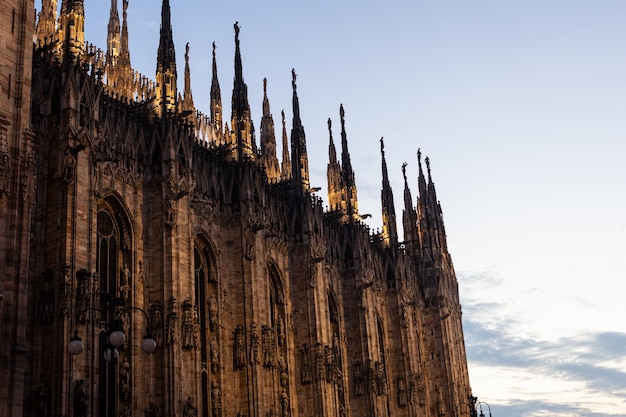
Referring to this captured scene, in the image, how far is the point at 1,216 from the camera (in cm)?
2619

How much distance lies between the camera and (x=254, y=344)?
42656 millimetres

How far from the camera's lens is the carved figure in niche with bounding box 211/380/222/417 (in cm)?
4100

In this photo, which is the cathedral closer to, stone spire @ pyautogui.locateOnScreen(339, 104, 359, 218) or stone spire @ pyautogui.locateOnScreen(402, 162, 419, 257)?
stone spire @ pyautogui.locateOnScreen(339, 104, 359, 218)

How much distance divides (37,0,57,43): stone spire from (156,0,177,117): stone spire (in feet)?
20.9

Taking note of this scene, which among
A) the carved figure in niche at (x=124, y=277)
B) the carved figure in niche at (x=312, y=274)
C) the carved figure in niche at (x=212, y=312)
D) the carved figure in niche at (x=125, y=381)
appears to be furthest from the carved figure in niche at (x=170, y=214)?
the carved figure in niche at (x=312, y=274)

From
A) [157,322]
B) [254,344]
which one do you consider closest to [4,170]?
[157,322]

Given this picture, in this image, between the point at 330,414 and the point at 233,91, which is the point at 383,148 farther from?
the point at 330,414

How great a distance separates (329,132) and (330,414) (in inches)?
878

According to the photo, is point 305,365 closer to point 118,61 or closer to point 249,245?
point 249,245

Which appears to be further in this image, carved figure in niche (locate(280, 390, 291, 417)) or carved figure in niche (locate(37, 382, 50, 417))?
carved figure in niche (locate(280, 390, 291, 417))

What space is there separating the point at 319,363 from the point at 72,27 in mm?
23353

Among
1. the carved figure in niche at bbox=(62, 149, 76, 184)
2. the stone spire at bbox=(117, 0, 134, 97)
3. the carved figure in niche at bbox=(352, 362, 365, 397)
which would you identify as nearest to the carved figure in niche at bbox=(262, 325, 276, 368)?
the carved figure in niche at bbox=(352, 362, 365, 397)

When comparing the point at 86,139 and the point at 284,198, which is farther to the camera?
the point at 284,198

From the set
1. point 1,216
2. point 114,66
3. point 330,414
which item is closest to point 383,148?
point 330,414
